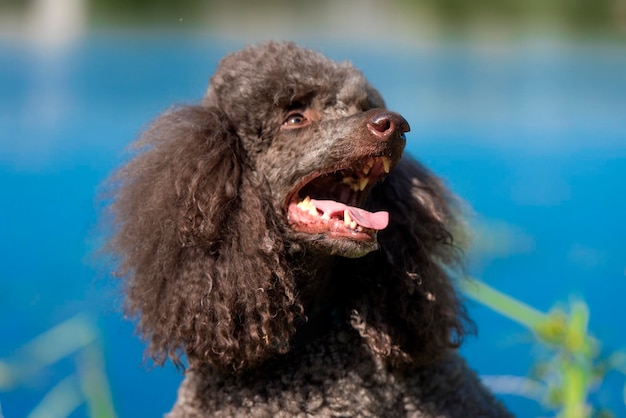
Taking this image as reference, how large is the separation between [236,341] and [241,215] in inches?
10.7

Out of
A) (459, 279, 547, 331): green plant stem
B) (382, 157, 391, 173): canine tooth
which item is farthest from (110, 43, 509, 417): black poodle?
(459, 279, 547, 331): green plant stem

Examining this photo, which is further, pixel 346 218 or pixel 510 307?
pixel 510 307

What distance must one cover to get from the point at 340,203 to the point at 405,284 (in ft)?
0.97

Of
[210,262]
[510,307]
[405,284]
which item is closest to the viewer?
[210,262]

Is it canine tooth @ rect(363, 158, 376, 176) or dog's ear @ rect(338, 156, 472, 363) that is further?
dog's ear @ rect(338, 156, 472, 363)

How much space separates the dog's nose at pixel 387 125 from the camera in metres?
1.50

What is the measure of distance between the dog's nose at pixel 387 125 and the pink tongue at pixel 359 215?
0.17 meters

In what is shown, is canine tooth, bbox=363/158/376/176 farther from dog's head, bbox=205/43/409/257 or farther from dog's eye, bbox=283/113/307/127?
dog's eye, bbox=283/113/307/127

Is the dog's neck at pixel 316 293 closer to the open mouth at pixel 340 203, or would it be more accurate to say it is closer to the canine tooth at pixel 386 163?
the open mouth at pixel 340 203

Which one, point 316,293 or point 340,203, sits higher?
point 340,203

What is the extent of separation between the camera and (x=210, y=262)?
1.61 meters

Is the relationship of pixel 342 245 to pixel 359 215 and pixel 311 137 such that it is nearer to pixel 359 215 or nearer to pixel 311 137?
pixel 359 215

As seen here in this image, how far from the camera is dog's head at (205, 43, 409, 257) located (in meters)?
1.55

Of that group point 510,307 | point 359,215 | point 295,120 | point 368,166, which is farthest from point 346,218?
point 510,307
